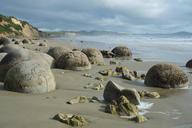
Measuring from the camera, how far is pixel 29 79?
332 inches

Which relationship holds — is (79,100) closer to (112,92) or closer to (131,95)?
(112,92)

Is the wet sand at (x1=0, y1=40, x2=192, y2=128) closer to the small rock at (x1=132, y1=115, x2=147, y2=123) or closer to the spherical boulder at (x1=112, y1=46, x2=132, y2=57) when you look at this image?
the small rock at (x1=132, y1=115, x2=147, y2=123)

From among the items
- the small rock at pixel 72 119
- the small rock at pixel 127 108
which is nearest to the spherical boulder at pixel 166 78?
the small rock at pixel 127 108

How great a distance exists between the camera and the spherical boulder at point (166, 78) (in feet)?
35.8

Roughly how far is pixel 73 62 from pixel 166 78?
11.5ft

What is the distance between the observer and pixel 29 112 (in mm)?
6746

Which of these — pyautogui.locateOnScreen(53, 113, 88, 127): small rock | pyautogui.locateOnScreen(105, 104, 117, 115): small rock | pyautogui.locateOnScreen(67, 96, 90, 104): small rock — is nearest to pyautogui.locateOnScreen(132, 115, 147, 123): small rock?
pyautogui.locateOnScreen(105, 104, 117, 115): small rock

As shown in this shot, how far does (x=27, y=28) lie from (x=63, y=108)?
7193 cm

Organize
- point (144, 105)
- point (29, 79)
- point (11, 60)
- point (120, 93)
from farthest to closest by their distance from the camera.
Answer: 1. point (11, 60)
2. point (29, 79)
3. point (144, 105)
4. point (120, 93)

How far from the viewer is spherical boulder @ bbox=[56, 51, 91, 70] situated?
13.3m

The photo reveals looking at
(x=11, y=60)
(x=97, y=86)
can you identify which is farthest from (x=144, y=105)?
(x=11, y=60)

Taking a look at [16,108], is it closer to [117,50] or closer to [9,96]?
[9,96]

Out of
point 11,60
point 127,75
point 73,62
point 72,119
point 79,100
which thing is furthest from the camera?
point 73,62

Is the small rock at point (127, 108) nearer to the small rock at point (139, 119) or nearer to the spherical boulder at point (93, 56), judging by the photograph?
the small rock at point (139, 119)
